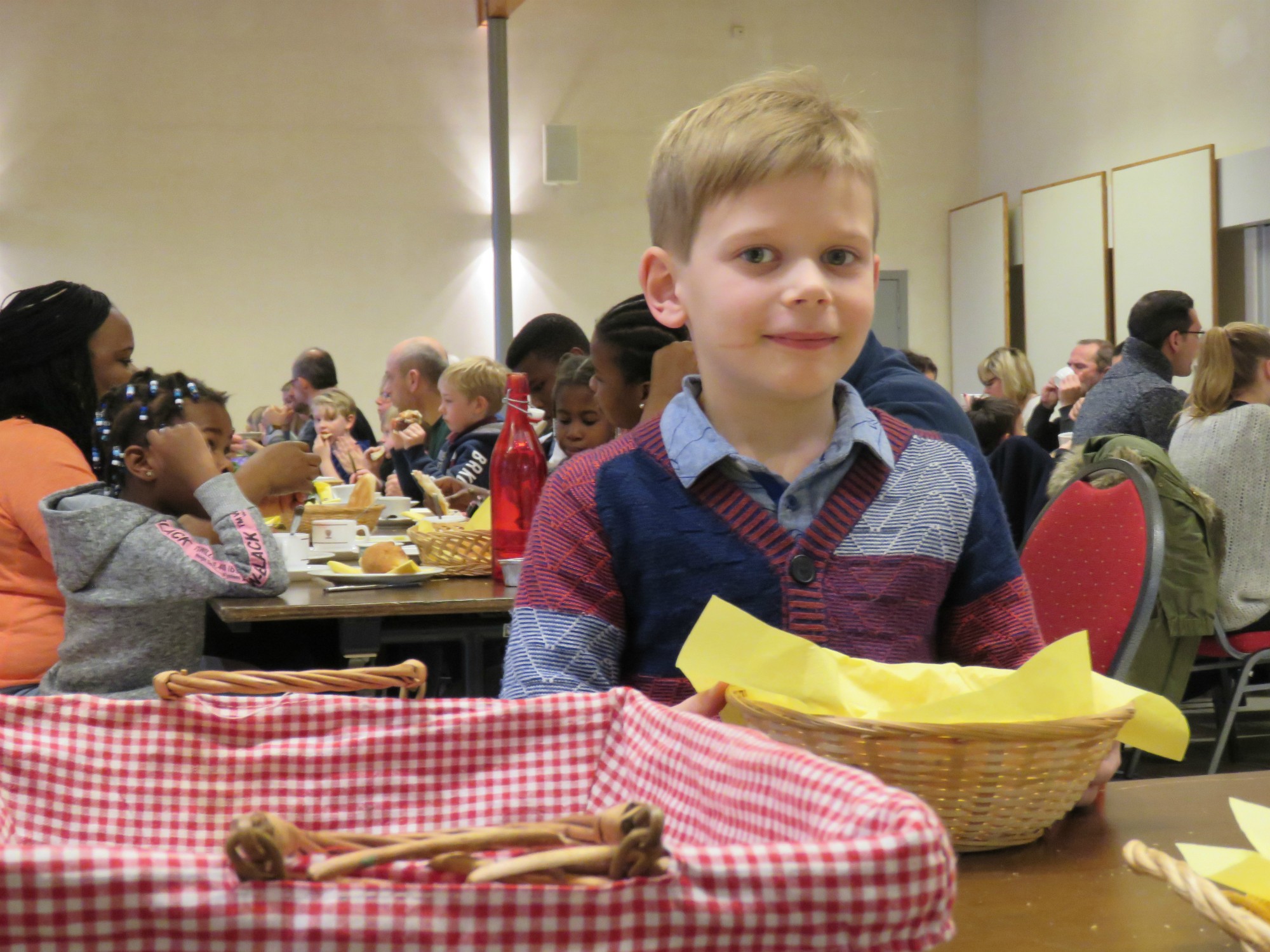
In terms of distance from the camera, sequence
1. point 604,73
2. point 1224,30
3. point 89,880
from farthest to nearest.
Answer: point 604,73
point 1224,30
point 89,880

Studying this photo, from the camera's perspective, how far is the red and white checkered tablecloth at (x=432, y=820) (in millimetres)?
387

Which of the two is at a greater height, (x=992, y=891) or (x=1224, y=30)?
(x=1224, y=30)

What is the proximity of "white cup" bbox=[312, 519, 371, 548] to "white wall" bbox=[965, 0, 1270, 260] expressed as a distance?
6.50 meters

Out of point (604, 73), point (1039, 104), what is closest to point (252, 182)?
point (604, 73)

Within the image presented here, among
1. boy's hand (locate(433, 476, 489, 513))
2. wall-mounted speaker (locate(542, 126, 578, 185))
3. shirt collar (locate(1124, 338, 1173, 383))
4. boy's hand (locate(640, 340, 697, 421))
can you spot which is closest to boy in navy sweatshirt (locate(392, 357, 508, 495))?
boy's hand (locate(433, 476, 489, 513))

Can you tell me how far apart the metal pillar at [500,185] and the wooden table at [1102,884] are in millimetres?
8767

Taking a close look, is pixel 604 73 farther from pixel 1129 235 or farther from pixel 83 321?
pixel 83 321

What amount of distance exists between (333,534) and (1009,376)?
5.62m

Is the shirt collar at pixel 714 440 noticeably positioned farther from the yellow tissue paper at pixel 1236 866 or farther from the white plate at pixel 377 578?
the white plate at pixel 377 578

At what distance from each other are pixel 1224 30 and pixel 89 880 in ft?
28.4

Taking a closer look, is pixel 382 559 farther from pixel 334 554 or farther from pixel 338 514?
pixel 338 514

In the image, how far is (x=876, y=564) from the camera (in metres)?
0.96

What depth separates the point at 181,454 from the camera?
2424 mm

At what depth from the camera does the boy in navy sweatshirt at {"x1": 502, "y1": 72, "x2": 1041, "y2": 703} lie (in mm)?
950
